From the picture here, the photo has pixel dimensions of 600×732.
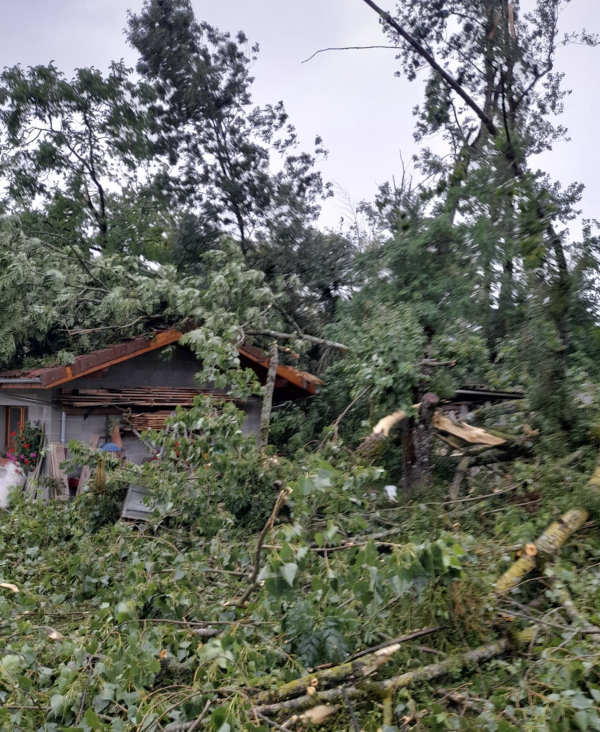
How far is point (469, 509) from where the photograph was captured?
16.0 feet

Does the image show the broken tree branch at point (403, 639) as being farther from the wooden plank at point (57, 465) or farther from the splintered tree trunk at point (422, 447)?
the wooden plank at point (57, 465)

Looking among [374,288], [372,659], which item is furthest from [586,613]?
[374,288]

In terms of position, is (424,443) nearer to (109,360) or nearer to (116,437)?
(109,360)

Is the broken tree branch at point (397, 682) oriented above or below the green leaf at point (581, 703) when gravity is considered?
below

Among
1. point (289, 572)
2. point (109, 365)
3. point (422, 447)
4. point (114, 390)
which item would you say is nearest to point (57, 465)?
point (114, 390)

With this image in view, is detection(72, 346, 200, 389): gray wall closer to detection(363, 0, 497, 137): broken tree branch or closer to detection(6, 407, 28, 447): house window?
detection(6, 407, 28, 447): house window

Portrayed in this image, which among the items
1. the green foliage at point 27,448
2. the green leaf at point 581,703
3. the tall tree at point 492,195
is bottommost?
the green leaf at point 581,703

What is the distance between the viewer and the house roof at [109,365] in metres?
7.70

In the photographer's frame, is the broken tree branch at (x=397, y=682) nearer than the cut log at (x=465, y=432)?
Yes

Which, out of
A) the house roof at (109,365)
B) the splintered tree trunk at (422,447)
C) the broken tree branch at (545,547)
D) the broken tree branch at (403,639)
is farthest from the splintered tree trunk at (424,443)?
the house roof at (109,365)

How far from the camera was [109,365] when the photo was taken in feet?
27.6

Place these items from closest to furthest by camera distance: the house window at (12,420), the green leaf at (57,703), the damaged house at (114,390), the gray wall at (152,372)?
the green leaf at (57,703) < the damaged house at (114,390) < the gray wall at (152,372) < the house window at (12,420)

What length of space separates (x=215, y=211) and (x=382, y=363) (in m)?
9.43

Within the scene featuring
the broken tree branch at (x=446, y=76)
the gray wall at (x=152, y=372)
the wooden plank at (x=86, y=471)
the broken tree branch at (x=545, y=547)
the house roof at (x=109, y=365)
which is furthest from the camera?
the gray wall at (x=152, y=372)
